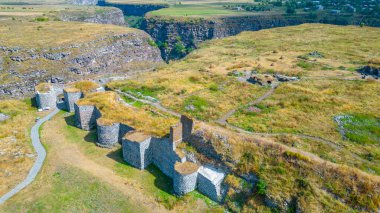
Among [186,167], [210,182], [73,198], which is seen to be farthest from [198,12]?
[73,198]

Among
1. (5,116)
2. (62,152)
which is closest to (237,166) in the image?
(62,152)

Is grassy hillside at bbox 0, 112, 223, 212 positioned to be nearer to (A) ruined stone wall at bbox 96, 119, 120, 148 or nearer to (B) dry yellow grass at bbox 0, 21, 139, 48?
(A) ruined stone wall at bbox 96, 119, 120, 148

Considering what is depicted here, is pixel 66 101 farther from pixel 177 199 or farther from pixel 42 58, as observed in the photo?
pixel 42 58

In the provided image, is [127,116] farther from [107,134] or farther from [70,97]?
[70,97]

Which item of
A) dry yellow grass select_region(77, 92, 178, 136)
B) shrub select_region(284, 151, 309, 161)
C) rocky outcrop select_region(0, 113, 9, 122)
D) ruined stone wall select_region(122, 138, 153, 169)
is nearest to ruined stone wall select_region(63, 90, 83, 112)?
dry yellow grass select_region(77, 92, 178, 136)

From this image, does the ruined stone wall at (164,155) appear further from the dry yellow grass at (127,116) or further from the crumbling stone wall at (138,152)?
the dry yellow grass at (127,116)

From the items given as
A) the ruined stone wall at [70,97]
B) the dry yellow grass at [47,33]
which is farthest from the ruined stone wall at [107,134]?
the dry yellow grass at [47,33]
